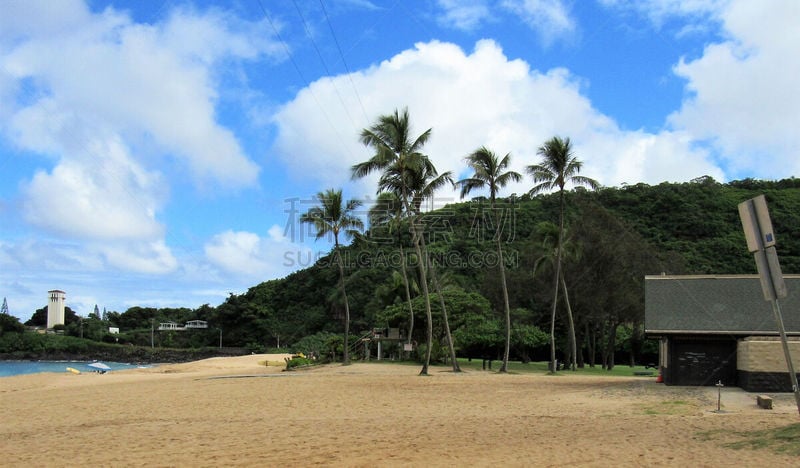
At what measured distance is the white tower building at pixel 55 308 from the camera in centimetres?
12151

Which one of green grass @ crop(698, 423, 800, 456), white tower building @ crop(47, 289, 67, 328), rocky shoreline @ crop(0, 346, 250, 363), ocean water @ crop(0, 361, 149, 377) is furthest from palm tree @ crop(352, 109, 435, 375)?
white tower building @ crop(47, 289, 67, 328)

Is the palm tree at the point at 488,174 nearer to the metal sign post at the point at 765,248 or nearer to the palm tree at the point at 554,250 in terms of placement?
the palm tree at the point at 554,250

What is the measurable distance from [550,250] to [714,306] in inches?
782

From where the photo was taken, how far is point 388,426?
12.5m

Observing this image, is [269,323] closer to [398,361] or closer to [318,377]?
[398,361]

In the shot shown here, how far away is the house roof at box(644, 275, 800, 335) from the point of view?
22.4 m

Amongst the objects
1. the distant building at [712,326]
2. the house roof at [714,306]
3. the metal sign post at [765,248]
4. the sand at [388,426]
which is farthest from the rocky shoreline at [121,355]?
the metal sign post at [765,248]

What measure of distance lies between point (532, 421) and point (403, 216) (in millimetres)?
26403

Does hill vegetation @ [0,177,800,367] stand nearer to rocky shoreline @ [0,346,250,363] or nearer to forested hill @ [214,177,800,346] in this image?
forested hill @ [214,177,800,346]

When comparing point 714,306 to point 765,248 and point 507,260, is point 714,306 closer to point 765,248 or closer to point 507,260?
point 765,248

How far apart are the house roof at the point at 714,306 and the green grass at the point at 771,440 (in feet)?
42.4

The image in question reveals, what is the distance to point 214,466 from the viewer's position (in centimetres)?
896

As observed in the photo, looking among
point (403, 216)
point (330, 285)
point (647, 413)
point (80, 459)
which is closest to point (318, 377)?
point (403, 216)

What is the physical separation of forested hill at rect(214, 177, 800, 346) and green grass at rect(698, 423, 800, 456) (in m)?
28.7
